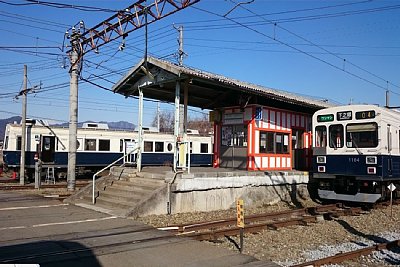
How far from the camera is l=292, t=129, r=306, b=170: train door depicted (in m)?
18.3

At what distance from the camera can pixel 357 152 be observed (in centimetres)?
1395

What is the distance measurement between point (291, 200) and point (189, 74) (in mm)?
6963

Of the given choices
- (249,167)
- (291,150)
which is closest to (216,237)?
(249,167)

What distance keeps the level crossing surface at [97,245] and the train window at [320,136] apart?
8.61 m

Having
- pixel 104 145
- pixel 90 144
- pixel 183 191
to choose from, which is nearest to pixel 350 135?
pixel 183 191

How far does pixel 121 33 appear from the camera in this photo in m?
16.1

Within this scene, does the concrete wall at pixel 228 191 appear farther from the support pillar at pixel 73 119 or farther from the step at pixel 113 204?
the support pillar at pixel 73 119

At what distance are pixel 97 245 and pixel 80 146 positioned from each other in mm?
18319

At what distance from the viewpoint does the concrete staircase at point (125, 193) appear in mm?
10969

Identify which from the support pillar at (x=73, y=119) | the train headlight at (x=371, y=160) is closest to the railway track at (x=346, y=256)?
the train headlight at (x=371, y=160)

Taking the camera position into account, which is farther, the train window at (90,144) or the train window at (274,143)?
the train window at (90,144)

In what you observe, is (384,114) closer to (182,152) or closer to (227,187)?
(227,187)

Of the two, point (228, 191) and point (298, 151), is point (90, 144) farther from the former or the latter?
point (228, 191)

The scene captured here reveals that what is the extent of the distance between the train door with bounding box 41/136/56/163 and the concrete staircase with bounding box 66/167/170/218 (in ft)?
37.4
